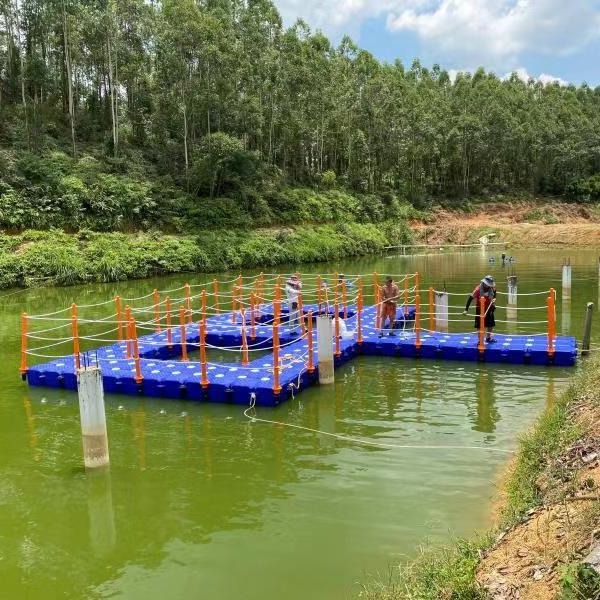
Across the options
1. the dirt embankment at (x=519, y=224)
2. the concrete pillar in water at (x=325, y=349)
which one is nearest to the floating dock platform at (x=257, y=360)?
the concrete pillar in water at (x=325, y=349)

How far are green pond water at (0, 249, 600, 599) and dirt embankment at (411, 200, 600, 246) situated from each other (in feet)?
162

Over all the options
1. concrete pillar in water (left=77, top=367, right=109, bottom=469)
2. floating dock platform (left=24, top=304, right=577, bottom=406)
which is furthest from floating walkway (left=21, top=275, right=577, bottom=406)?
concrete pillar in water (left=77, top=367, right=109, bottom=469)

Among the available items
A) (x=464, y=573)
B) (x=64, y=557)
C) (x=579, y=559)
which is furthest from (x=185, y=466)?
(x=579, y=559)

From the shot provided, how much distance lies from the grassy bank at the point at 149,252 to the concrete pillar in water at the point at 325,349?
2301 cm

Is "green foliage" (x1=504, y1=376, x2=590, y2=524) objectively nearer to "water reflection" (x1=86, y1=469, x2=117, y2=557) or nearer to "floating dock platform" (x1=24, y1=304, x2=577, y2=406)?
"water reflection" (x1=86, y1=469, x2=117, y2=557)

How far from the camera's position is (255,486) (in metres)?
8.98

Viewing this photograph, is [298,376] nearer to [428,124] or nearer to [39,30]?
[39,30]

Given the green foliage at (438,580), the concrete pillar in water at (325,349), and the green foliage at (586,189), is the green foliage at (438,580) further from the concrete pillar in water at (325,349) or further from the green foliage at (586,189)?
the green foliage at (586,189)

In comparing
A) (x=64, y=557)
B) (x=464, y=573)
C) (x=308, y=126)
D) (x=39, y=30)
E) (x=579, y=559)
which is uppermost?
Result: (x=39, y=30)

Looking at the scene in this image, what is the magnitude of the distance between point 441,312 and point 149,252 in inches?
943

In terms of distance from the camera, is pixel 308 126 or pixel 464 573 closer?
pixel 464 573

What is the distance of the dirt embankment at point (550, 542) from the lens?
465 cm

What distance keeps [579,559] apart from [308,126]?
2319 inches

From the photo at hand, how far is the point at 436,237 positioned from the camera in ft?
212
